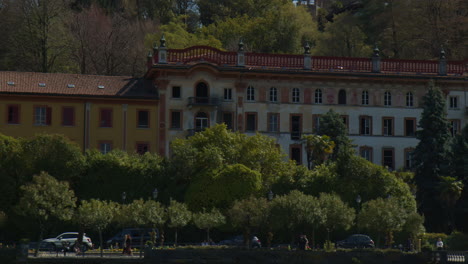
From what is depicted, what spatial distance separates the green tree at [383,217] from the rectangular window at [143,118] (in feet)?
77.4

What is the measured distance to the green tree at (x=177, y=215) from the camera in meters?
59.2

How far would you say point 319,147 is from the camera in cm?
7344

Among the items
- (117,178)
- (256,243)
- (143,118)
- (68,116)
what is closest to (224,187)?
(256,243)

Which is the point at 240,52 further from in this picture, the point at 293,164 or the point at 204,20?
the point at 204,20

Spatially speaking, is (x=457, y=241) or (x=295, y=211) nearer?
(x=295, y=211)

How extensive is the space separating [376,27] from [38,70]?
39.8 meters

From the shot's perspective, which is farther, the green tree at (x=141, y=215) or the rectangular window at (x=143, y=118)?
the rectangular window at (x=143, y=118)

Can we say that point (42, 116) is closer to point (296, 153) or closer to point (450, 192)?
point (296, 153)

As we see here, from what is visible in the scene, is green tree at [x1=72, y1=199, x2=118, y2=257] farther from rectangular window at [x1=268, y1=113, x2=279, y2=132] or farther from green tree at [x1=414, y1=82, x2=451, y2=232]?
rectangular window at [x1=268, y1=113, x2=279, y2=132]

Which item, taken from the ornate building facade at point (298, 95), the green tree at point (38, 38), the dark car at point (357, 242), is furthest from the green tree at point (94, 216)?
the green tree at point (38, 38)

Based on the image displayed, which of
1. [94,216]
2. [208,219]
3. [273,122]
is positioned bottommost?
[208,219]

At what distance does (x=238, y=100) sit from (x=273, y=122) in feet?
10.8

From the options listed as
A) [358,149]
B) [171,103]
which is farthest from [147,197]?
[358,149]

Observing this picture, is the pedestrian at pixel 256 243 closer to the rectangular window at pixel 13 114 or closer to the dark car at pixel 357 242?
the dark car at pixel 357 242
